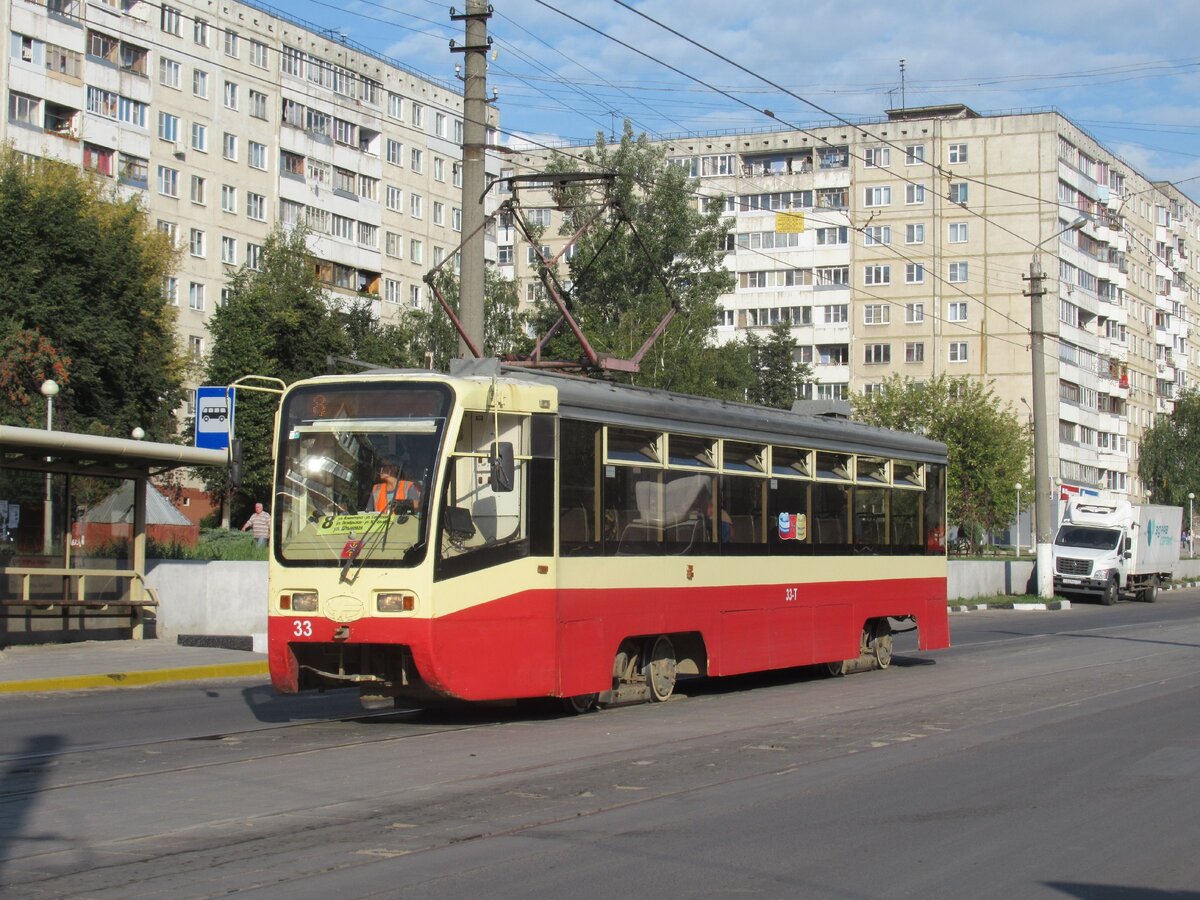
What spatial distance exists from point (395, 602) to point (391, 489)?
0.92 m

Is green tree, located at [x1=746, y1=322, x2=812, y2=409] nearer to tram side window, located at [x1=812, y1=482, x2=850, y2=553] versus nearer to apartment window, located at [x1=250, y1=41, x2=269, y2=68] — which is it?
apartment window, located at [x1=250, y1=41, x2=269, y2=68]

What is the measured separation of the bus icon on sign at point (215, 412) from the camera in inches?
794

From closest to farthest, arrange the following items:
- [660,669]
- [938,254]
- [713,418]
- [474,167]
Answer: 1. [660,669]
2. [713,418]
3. [474,167]
4. [938,254]

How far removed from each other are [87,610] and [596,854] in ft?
50.6

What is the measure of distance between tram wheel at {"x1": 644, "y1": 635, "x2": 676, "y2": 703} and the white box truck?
34383 millimetres

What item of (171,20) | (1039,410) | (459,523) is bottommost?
(459,523)

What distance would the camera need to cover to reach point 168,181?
6297 cm

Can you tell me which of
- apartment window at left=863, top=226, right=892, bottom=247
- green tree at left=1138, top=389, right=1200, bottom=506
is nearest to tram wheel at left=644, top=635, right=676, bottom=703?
apartment window at left=863, top=226, right=892, bottom=247

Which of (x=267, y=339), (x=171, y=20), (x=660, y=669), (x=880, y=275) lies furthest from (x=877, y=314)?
(x=660, y=669)

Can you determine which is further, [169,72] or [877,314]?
[877,314]

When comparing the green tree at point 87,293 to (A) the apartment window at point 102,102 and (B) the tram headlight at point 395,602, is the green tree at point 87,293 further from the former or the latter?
(B) the tram headlight at point 395,602

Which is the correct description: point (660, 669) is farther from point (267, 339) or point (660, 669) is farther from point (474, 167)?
point (267, 339)

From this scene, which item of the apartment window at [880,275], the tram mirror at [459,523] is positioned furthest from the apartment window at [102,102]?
the tram mirror at [459,523]

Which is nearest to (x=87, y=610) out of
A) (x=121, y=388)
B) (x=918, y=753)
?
(x=918, y=753)
